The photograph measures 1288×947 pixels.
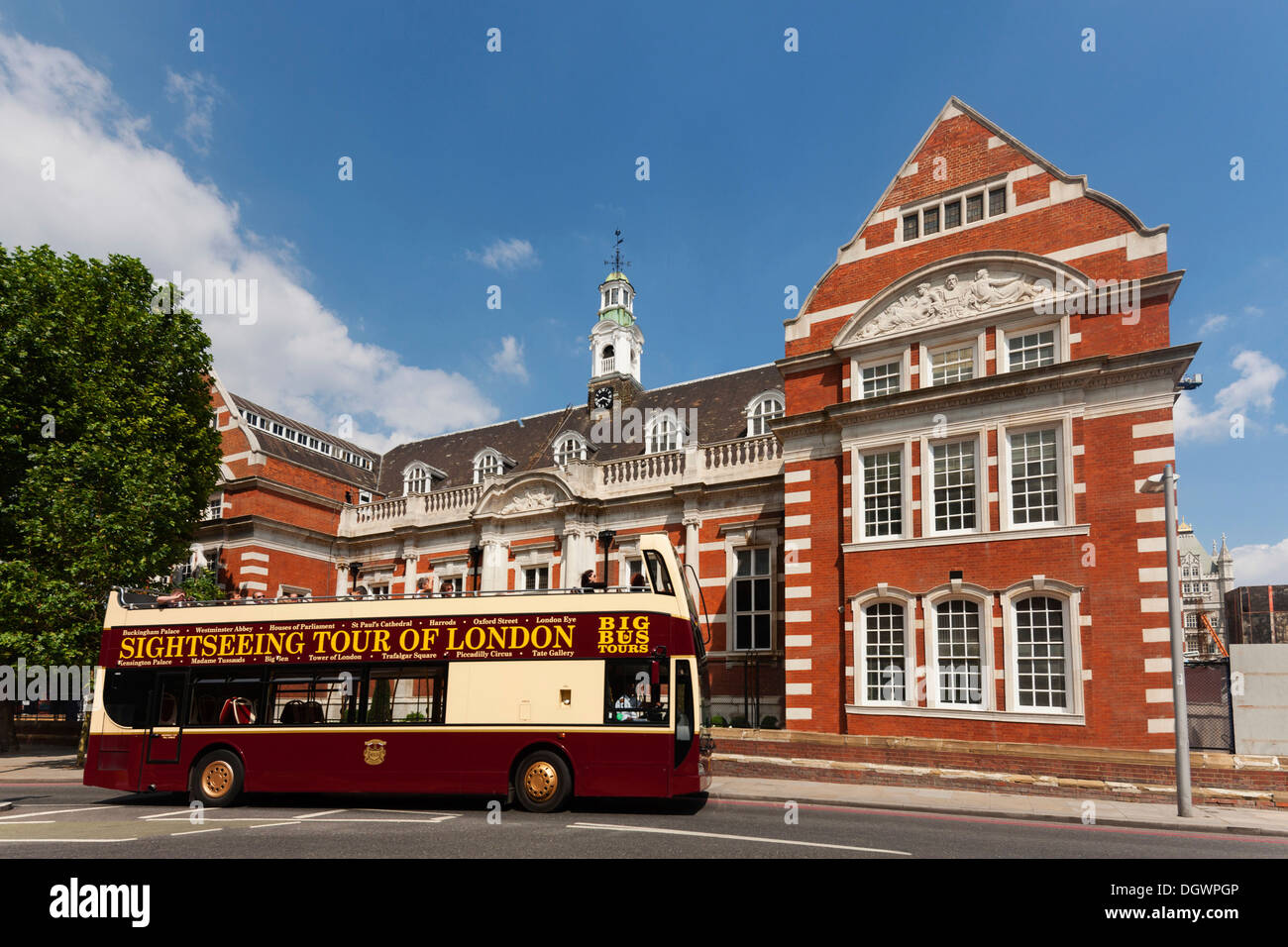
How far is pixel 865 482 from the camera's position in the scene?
69.8 ft

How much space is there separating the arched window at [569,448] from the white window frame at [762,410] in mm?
7203

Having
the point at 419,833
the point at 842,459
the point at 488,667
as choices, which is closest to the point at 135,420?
the point at 488,667

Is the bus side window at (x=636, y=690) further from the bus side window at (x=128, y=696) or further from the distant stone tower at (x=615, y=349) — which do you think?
the distant stone tower at (x=615, y=349)

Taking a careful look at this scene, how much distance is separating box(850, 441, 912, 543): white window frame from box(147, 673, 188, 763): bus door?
15.4 m

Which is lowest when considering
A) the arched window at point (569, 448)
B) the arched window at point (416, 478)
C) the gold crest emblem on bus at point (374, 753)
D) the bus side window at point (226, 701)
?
the gold crest emblem on bus at point (374, 753)

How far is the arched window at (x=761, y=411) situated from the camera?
2775 cm

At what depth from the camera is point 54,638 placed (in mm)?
21250

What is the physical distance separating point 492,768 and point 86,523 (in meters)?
15.5

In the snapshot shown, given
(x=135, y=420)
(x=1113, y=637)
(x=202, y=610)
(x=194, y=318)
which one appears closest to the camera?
(x=202, y=610)

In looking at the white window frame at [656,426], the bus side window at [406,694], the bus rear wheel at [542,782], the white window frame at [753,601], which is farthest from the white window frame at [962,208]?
the bus side window at [406,694]

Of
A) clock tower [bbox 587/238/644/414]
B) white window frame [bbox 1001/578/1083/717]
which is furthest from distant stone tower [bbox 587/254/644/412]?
white window frame [bbox 1001/578/1083/717]

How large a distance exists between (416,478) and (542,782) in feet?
82.6

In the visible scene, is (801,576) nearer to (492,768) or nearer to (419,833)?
(492,768)

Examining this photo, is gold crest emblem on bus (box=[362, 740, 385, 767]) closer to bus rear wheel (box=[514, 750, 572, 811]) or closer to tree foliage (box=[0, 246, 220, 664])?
bus rear wheel (box=[514, 750, 572, 811])
